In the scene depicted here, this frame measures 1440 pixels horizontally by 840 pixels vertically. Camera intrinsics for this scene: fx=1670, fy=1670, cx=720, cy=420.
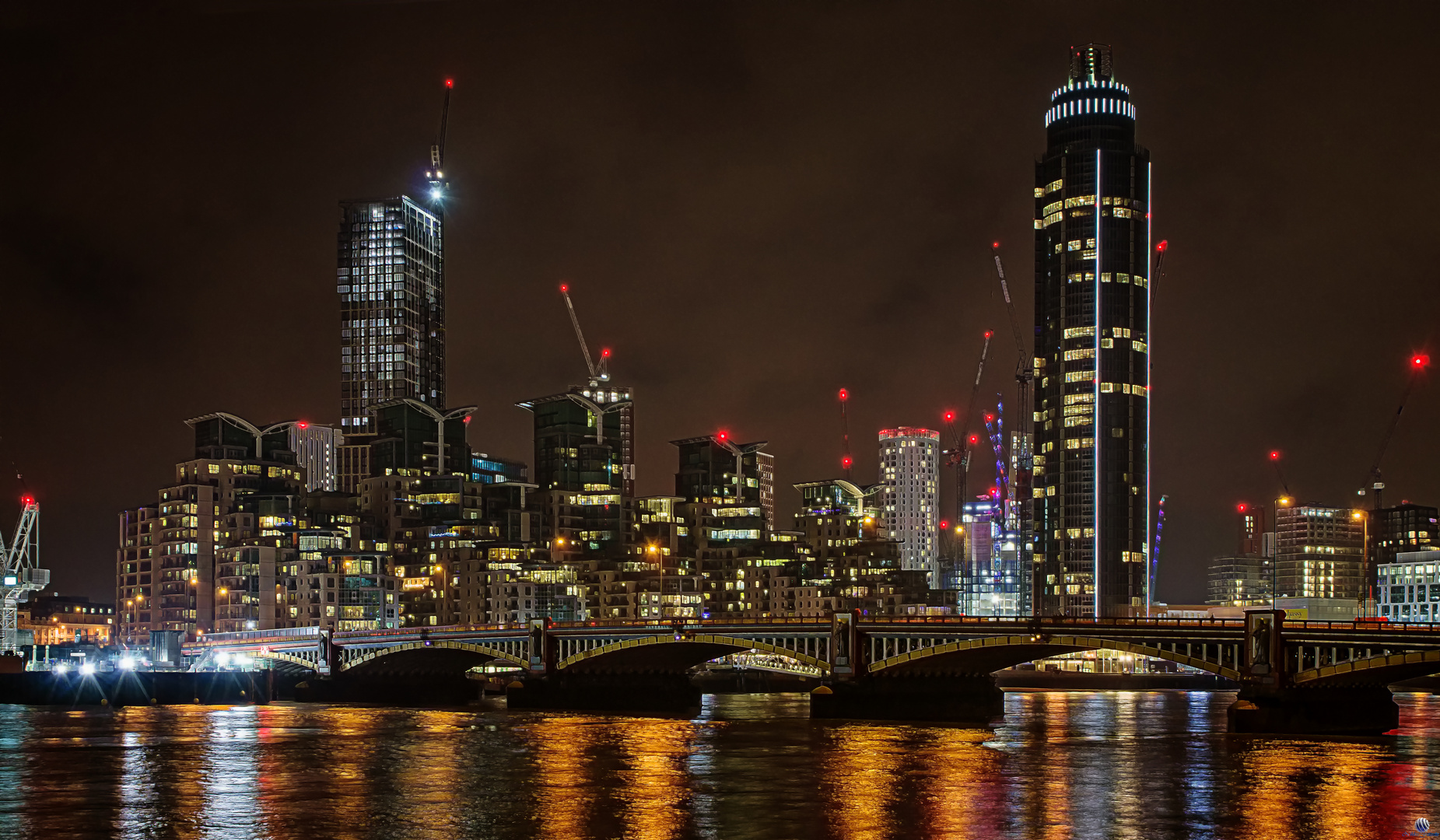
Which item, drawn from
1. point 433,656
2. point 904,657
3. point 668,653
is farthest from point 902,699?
point 433,656

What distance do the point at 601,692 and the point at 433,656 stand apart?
89.5ft

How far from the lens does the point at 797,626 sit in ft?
500

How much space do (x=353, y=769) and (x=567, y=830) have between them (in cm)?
3046

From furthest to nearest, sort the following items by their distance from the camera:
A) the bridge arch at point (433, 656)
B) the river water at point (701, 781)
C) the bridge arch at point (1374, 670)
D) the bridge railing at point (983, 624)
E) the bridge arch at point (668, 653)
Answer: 1. the bridge arch at point (433, 656)
2. the bridge arch at point (668, 653)
3. the bridge railing at point (983, 624)
4. the bridge arch at point (1374, 670)
5. the river water at point (701, 781)

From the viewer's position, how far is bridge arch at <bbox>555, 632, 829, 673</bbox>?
152 m

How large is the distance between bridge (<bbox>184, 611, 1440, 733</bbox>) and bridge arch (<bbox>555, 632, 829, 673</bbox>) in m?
0.19

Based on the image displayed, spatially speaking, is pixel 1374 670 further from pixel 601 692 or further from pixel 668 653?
pixel 601 692

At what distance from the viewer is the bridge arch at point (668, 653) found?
152 meters

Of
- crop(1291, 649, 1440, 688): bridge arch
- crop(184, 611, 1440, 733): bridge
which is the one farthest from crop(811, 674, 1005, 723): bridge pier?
crop(1291, 649, 1440, 688): bridge arch

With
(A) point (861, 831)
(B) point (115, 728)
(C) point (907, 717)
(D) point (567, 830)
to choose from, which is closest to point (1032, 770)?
(A) point (861, 831)

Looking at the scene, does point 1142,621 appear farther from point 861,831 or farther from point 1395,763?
point 861,831

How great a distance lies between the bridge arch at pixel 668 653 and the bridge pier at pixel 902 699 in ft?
11.2

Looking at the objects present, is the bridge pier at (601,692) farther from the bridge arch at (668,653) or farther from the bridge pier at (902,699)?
the bridge pier at (902,699)

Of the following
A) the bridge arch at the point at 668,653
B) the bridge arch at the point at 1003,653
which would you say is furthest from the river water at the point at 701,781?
the bridge arch at the point at 668,653
